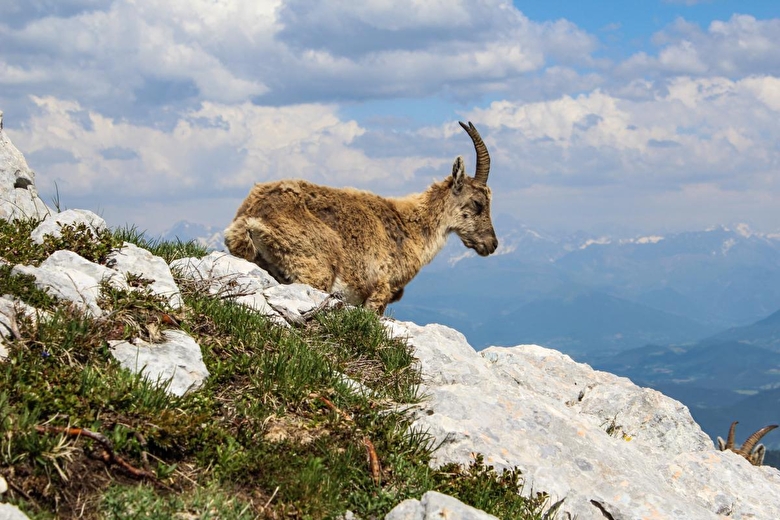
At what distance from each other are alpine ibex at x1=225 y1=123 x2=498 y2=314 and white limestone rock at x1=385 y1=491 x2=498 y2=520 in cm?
816

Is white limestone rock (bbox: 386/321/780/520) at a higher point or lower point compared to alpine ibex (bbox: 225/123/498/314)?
lower

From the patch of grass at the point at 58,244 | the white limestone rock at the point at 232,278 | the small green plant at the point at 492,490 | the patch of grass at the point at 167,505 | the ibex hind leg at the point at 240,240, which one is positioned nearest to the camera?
the patch of grass at the point at 167,505

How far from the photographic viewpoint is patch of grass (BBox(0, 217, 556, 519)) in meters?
5.48

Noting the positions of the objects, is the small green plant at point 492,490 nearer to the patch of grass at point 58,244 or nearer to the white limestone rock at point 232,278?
the white limestone rock at point 232,278

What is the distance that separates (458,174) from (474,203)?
0.89 meters

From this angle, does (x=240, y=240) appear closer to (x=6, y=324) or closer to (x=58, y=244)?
(x=58, y=244)

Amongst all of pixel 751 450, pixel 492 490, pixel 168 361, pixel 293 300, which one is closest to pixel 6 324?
pixel 168 361

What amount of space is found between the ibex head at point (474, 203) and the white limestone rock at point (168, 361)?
11.6 meters

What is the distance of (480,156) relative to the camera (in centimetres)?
1856

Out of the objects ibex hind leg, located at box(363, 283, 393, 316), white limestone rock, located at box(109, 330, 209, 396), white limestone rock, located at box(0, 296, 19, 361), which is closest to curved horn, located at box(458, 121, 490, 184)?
ibex hind leg, located at box(363, 283, 393, 316)

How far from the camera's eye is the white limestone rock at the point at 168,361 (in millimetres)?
7020

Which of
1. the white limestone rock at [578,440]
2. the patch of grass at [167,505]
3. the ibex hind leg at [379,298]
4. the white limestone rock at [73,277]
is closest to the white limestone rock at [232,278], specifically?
the white limestone rock at [73,277]

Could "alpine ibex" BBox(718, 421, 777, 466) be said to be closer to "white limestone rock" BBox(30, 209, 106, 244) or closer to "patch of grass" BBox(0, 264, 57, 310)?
"white limestone rock" BBox(30, 209, 106, 244)

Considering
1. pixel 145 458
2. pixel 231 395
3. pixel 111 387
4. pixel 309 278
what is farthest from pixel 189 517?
pixel 309 278
